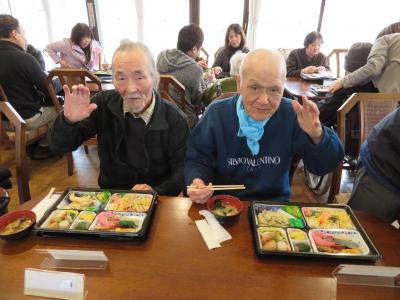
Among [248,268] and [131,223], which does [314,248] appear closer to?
[248,268]

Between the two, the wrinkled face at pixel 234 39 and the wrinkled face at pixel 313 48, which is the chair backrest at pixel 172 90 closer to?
the wrinkled face at pixel 234 39

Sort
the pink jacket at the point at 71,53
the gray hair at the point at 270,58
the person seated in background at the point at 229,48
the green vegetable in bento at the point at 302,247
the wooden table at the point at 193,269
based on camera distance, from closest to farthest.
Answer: the wooden table at the point at 193,269, the green vegetable in bento at the point at 302,247, the gray hair at the point at 270,58, the pink jacket at the point at 71,53, the person seated in background at the point at 229,48

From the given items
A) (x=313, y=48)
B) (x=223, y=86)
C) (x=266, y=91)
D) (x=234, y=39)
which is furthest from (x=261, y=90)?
(x=234, y=39)

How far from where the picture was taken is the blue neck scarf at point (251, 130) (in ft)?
4.12

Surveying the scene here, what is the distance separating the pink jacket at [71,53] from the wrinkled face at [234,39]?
1885mm

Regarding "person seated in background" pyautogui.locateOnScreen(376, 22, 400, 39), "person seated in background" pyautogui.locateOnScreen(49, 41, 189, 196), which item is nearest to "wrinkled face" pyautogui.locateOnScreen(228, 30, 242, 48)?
"person seated in background" pyautogui.locateOnScreen(376, 22, 400, 39)

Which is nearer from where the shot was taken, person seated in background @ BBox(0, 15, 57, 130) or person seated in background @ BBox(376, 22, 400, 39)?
person seated in background @ BBox(376, 22, 400, 39)

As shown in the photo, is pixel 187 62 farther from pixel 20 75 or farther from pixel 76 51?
pixel 76 51

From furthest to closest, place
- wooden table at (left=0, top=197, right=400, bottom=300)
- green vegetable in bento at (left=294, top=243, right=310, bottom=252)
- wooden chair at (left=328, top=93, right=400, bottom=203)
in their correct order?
wooden chair at (left=328, top=93, right=400, bottom=203) → green vegetable in bento at (left=294, top=243, right=310, bottom=252) → wooden table at (left=0, top=197, right=400, bottom=300)

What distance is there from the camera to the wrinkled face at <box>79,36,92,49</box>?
3700 mm

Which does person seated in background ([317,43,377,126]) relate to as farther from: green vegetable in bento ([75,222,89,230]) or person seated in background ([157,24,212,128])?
green vegetable in bento ([75,222,89,230])

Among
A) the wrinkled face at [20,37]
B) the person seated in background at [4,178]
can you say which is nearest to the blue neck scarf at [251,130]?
the person seated in background at [4,178]

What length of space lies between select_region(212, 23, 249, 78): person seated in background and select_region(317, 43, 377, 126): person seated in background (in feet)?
5.72

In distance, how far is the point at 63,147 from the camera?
1.40m
